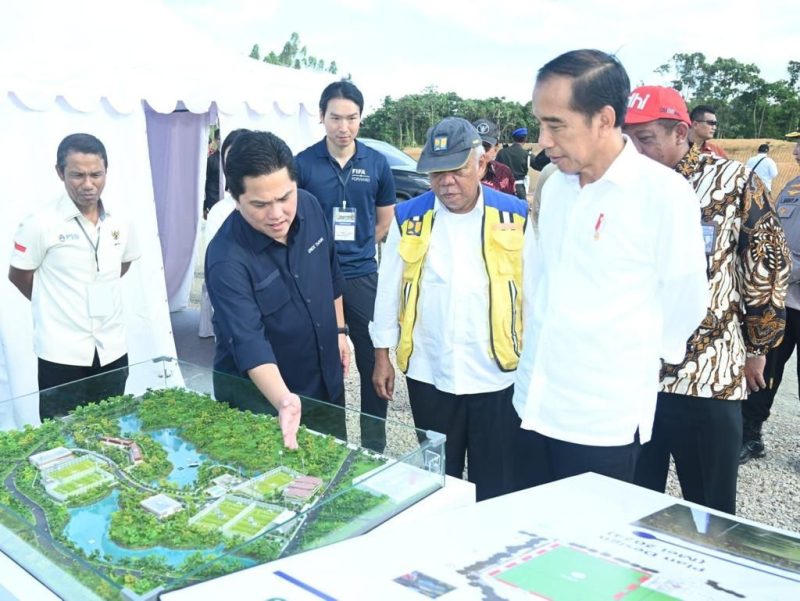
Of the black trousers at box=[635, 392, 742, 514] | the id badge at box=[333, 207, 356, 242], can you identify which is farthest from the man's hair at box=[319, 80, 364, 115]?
the black trousers at box=[635, 392, 742, 514]

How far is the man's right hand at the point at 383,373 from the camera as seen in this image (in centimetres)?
248

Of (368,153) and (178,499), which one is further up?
(368,153)

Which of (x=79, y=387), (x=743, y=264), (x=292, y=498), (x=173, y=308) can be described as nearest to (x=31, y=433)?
(x=79, y=387)

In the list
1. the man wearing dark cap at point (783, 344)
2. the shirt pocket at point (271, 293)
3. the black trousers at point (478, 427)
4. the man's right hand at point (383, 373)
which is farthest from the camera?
the man wearing dark cap at point (783, 344)

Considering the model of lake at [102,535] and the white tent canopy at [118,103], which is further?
the white tent canopy at [118,103]

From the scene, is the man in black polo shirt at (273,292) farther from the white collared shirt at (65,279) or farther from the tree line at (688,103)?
the tree line at (688,103)

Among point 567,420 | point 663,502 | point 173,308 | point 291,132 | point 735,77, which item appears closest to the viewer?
point 663,502

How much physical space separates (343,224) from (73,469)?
203cm

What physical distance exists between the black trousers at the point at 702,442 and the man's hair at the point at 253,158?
4.27 feet

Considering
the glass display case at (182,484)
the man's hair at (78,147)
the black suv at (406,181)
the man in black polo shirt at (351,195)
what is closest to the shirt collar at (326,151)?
the man in black polo shirt at (351,195)

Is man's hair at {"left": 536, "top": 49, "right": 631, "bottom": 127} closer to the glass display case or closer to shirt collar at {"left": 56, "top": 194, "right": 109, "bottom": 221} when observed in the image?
the glass display case

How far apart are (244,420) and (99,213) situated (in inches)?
61.4

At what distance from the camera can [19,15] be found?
3.82 m

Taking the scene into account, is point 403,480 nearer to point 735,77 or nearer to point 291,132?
point 291,132
